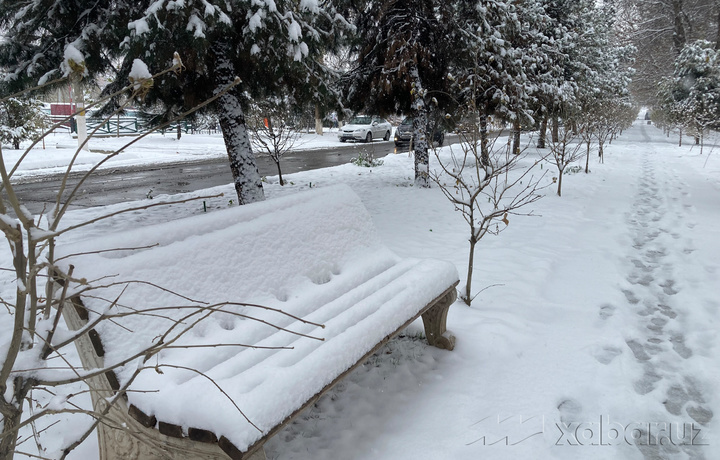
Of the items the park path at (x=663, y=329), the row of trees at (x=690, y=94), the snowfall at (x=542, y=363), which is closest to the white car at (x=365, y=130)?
the row of trees at (x=690, y=94)

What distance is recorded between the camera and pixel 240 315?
1.04 m

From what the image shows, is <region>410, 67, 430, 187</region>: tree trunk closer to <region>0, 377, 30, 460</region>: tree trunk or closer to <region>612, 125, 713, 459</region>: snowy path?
<region>612, 125, 713, 459</region>: snowy path

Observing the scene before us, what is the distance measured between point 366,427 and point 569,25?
17.7 m

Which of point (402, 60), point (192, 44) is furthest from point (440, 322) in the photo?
point (402, 60)

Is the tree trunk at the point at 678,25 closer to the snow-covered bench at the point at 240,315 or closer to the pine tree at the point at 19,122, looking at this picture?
the snow-covered bench at the point at 240,315

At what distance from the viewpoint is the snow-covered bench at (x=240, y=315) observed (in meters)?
1.55

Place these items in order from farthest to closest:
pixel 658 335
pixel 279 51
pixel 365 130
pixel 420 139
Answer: pixel 365 130 → pixel 420 139 → pixel 279 51 → pixel 658 335

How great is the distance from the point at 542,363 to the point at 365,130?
75.9ft

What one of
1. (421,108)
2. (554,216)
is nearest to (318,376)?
(554,216)

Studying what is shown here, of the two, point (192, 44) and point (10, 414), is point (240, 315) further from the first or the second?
point (192, 44)

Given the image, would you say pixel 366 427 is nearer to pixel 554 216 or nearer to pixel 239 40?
pixel 239 40

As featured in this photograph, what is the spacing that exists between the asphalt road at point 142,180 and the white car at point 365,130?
890 centimetres

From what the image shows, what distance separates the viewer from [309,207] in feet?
9.39

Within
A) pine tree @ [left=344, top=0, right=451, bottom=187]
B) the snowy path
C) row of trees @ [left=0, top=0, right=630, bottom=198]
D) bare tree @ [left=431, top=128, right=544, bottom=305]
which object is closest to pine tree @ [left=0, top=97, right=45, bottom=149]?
row of trees @ [left=0, top=0, right=630, bottom=198]
